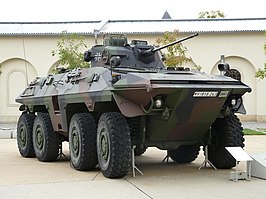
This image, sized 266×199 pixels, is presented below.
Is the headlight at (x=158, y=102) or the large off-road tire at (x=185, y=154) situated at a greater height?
the headlight at (x=158, y=102)

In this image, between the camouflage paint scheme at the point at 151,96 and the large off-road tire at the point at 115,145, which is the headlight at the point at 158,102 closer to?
the camouflage paint scheme at the point at 151,96

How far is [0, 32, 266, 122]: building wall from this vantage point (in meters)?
30.1

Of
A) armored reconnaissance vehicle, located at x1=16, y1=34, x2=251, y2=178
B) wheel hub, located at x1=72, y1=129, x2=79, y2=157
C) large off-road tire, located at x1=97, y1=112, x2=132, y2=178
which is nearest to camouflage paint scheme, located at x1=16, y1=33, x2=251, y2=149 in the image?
armored reconnaissance vehicle, located at x1=16, y1=34, x2=251, y2=178

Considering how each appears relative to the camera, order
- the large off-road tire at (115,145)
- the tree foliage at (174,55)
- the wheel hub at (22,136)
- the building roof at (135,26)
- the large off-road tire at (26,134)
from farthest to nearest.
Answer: the building roof at (135,26)
the tree foliage at (174,55)
the wheel hub at (22,136)
the large off-road tire at (26,134)
the large off-road tire at (115,145)

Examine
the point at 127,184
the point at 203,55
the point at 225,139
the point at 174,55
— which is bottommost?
the point at 127,184

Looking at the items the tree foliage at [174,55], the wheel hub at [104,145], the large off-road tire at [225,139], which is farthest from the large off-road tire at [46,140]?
the tree foliage at [174,55]

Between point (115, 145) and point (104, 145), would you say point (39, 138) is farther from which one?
point (115, 145)

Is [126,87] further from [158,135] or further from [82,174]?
[82,174]

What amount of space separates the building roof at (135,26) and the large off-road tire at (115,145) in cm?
2132

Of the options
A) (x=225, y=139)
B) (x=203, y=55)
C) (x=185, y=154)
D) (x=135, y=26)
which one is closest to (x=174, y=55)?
(x=203, y=55)

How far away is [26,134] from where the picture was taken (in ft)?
40.5

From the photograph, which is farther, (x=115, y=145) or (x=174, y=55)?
(x=174, y=55)

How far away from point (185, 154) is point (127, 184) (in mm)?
2890

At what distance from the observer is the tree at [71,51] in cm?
2521
